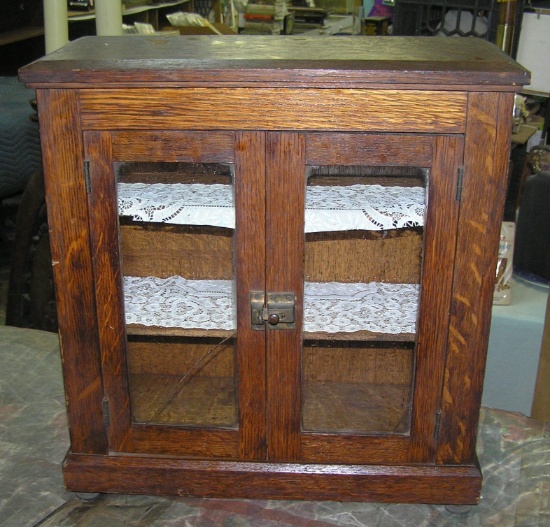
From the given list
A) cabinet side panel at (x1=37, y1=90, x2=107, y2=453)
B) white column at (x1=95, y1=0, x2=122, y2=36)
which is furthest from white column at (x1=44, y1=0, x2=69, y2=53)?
cabinet side panel at (x1=37, y1=90, x2=107, y2=453)

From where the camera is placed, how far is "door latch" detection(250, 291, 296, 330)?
1347mm

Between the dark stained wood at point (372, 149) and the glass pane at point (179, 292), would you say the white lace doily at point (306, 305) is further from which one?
the dark stained wood at point (372, 149)

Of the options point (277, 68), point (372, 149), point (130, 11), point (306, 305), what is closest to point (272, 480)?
point (306, 305)

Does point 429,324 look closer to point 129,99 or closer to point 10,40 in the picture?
point 129,99

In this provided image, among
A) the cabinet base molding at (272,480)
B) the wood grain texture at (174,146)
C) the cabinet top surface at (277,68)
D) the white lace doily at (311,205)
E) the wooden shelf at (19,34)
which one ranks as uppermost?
the cabinet top surface at (277,68)

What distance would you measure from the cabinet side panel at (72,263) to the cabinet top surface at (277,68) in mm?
59

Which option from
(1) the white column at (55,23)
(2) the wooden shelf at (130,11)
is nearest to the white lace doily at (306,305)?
(1) the white column at (55,23)

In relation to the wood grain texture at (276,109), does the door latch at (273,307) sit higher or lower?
lower

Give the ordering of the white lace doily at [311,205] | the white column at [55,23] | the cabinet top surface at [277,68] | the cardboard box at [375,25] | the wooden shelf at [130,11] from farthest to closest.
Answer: the cardboard box at [375,25] → the wooden shelf at [130,11] → the white column at [55,23] → the white lace doily at [311,205] → the cabinet top surface at [277,68]

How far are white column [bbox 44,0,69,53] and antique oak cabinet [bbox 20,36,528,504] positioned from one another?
638 mm

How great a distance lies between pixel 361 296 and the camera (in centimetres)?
145

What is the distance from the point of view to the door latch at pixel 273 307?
135 centimetres

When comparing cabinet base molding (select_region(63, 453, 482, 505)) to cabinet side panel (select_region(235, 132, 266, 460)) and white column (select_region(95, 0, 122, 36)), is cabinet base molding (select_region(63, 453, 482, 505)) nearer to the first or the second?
cabinet side panel (select_region(235, 132, 266, 460))

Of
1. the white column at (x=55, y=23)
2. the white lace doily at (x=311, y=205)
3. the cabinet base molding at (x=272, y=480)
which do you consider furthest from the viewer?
the white column at (x=55, y=23)
